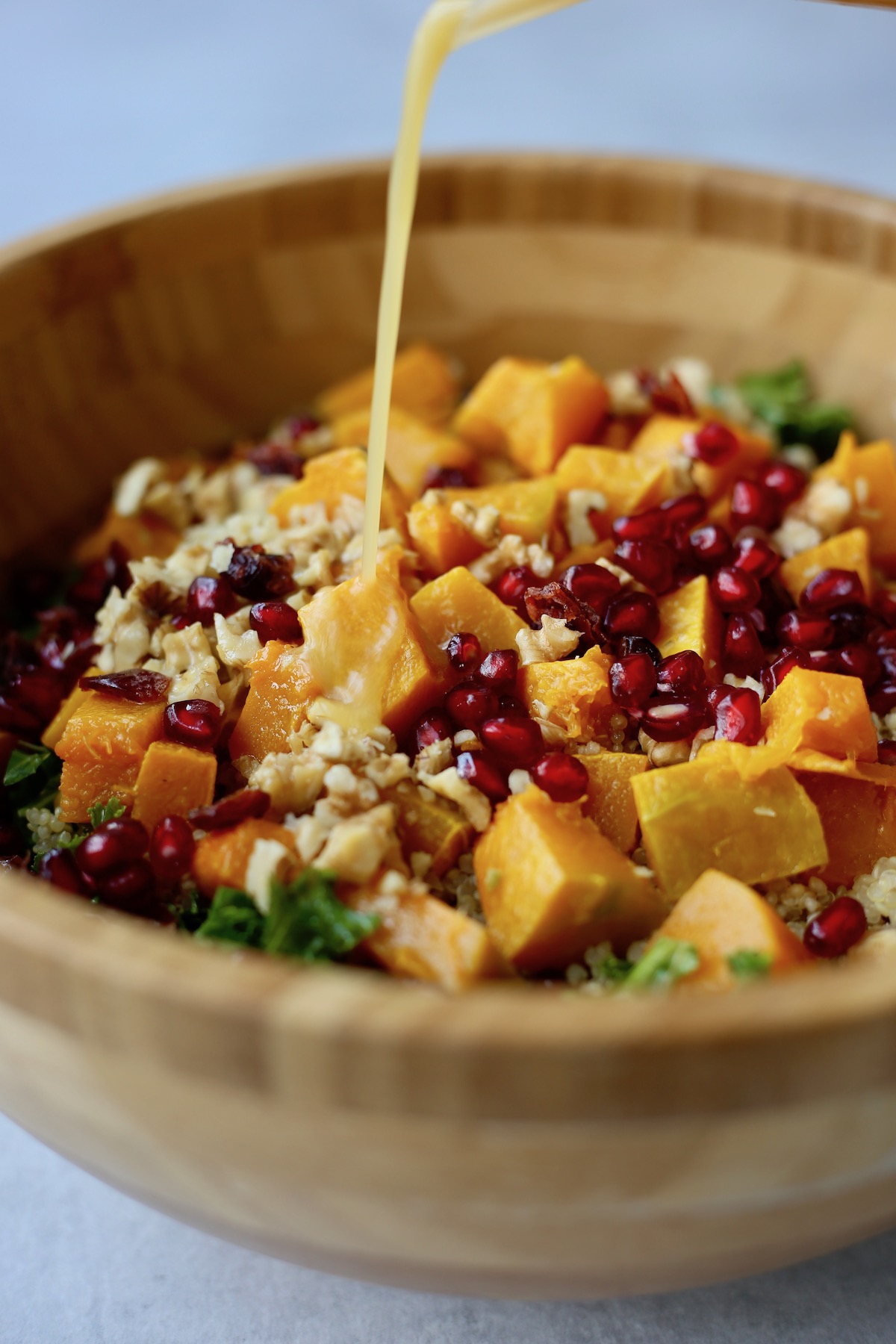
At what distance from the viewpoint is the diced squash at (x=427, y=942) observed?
1.98 m

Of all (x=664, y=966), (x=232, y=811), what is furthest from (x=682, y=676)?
(x=232, y=811)

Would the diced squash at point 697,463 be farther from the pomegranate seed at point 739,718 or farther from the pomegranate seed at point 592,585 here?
the pomegranate seed at point 739,718

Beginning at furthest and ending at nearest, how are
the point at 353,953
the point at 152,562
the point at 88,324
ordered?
1. the point at 88,324
2. the point at 152,562
3. the point at 353,953

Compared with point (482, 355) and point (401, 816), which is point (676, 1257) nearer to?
point (401, 816)

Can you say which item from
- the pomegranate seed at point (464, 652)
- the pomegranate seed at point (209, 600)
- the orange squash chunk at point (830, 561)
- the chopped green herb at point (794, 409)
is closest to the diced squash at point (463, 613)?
the pomegranate seed at point (464, 652)

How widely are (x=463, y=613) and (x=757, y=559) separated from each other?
2.31 feet

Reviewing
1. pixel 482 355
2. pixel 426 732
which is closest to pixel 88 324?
pixel 482 355

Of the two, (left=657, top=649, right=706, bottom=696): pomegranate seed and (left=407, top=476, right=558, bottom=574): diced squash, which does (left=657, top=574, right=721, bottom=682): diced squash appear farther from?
(left=407, top=476, right=558, bottom=574): diced squash

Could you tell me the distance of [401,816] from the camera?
2.31m

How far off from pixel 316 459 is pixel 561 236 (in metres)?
1.17

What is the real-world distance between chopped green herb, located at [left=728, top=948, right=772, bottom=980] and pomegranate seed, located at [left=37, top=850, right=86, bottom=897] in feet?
3.79

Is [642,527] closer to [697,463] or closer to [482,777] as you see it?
[697,463]

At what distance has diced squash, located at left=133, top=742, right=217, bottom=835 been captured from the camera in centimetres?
237

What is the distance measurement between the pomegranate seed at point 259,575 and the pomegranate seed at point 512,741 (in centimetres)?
58
